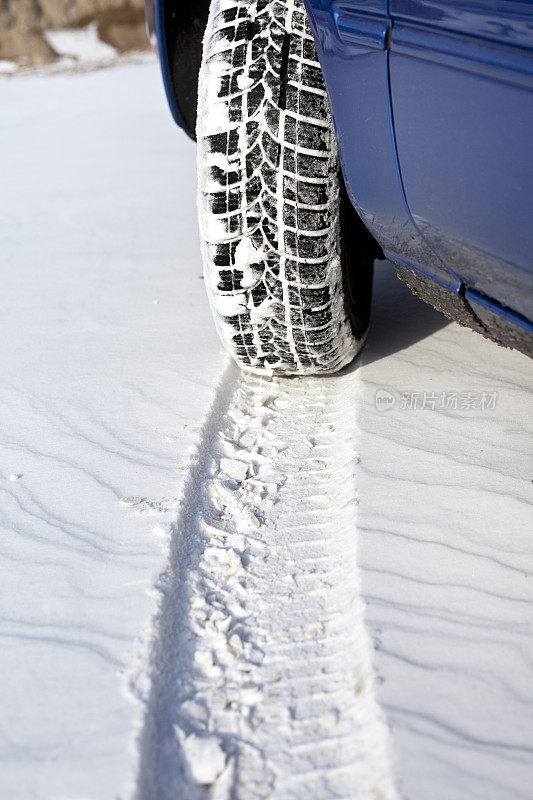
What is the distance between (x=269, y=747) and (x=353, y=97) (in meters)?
1.50

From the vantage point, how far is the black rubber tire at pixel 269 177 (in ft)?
7.13

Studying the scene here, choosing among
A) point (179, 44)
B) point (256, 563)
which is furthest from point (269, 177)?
point (179, 44)

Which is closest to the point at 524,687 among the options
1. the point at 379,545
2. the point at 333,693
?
the point at 333,693

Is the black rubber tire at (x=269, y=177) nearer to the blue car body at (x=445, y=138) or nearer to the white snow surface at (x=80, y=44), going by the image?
the blue car body at (x=445, y=138)

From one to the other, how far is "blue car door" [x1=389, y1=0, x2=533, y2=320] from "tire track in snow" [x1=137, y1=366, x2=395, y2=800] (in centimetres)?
72

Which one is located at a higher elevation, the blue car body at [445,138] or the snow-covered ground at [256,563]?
the blue car body at [445,138]

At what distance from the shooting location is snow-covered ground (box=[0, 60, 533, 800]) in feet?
4.68

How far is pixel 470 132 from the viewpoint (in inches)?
64.3

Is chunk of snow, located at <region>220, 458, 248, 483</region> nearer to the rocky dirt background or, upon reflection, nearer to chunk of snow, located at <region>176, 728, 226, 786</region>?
→ chunk of snow, located at <region>176, 728, 226, 786</region>

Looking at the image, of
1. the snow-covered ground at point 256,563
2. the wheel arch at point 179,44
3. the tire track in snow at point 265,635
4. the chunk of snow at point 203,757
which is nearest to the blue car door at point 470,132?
the snow-covered ground at point 256,563

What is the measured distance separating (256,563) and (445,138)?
108 cm

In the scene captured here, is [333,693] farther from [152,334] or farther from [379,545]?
[152,334]

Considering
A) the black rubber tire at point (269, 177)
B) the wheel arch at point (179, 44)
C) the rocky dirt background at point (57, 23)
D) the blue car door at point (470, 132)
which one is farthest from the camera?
the rocky dirt background at point (57, 23)

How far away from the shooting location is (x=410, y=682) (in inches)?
60.4
